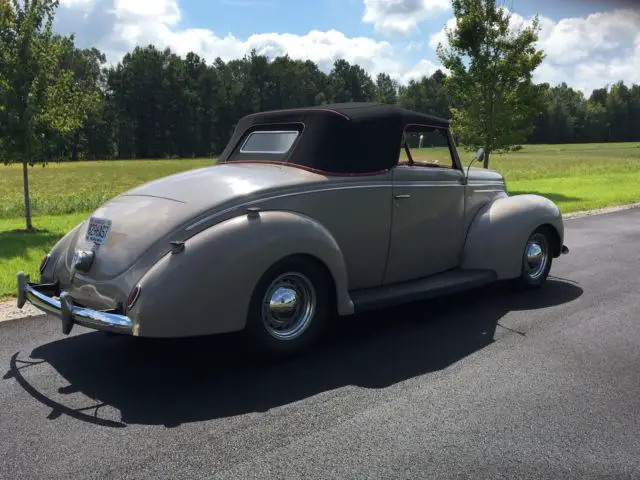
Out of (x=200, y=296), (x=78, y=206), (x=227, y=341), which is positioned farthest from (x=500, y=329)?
(x=78, y=206)

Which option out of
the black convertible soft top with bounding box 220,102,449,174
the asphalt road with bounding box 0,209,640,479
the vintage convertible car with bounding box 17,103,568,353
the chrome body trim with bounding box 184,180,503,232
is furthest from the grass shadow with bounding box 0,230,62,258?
the chrome body trim with bounding box 184,180,503,232

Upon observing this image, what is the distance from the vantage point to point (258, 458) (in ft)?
9.75

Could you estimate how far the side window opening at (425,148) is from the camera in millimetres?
5410

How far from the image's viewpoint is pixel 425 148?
574 cm

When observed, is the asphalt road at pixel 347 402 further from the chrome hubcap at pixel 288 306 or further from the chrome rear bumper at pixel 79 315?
the chrome rear bumper at pixel 79 315

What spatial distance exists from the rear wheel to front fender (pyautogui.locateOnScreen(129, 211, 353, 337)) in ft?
0.41

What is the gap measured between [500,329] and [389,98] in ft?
349

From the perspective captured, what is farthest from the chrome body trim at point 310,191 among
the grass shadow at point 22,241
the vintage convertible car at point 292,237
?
the grass shadow at point 22,241

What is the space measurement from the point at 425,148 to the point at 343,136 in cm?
121

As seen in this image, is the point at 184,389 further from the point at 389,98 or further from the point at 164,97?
the point at 389,98

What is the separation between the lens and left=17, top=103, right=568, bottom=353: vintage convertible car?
379cm

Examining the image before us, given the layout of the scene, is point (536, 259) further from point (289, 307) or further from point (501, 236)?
point (289, 307)

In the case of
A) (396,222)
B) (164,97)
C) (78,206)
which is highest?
(164,97)

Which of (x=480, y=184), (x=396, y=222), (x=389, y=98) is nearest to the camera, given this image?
(x=396, y=222)
